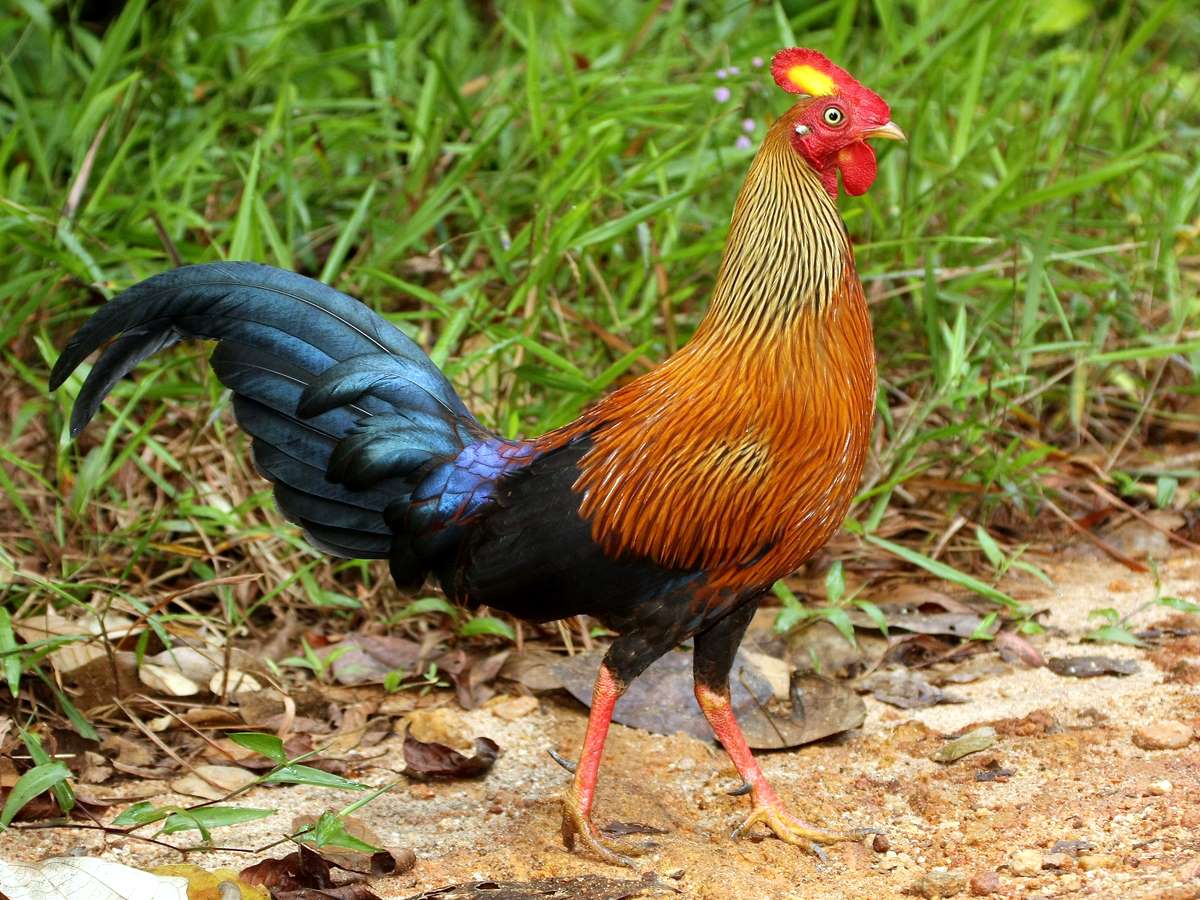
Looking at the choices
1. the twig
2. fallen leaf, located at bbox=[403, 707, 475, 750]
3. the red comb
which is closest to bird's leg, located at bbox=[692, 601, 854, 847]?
fallen leaf, located at bbox=[403, 707, 475, 750]

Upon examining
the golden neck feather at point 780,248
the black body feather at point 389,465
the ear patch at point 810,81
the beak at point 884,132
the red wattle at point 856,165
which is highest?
the ear patch at point 810,81

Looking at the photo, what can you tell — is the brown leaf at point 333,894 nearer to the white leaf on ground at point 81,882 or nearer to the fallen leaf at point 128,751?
the white leaf on ground at point 81,882

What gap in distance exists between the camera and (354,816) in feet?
12.8

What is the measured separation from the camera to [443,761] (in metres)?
4.14

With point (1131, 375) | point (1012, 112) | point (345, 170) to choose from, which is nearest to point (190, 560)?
point (345, 170)

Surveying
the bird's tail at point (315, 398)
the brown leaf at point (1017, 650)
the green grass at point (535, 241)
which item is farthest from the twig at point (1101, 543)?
the bird's tail at point (315, 398)

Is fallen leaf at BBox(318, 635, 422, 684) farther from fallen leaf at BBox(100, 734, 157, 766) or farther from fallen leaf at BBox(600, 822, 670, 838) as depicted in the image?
fallen leaf at BBox(600, 822, 670, 838)

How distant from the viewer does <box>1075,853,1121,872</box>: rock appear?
328 centimetres

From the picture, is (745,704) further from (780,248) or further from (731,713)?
(780,248)

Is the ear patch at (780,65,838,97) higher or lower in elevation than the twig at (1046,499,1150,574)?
higher

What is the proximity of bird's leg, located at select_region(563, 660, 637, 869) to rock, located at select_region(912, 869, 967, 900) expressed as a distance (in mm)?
746

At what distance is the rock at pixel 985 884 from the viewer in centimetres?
329

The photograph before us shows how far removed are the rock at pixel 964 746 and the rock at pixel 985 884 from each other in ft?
2.41

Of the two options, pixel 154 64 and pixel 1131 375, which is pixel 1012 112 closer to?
pixel 1131 375
